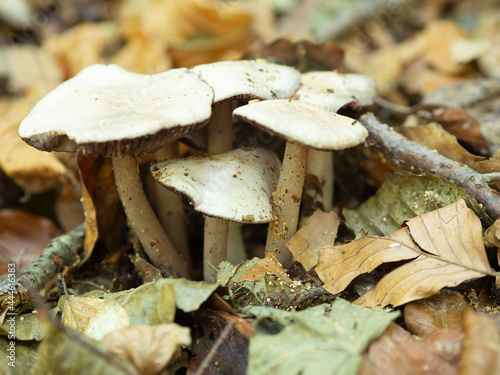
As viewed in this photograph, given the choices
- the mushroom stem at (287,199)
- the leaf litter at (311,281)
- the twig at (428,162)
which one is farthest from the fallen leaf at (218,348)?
the twig at (428,162)

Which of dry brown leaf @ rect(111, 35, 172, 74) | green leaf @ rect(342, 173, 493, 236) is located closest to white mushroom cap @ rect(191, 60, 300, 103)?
green leaf @ rect(342, 173, 493, 236)

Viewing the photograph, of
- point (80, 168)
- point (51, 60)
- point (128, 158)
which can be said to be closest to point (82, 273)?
point (80, 168)

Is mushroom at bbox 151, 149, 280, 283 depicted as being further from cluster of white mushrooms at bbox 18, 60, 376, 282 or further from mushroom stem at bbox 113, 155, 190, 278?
mushroom stem at bbox 113, 155, 190, 278

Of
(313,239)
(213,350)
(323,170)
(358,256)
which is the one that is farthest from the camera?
(323,170)

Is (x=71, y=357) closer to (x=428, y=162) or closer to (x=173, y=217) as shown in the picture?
(x=173, y=217)

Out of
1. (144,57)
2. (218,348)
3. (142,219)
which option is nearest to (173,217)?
(142,219)

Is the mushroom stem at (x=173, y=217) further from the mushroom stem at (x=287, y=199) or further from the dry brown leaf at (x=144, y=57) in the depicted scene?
the dry brown leaf at (x=144, y=57)
